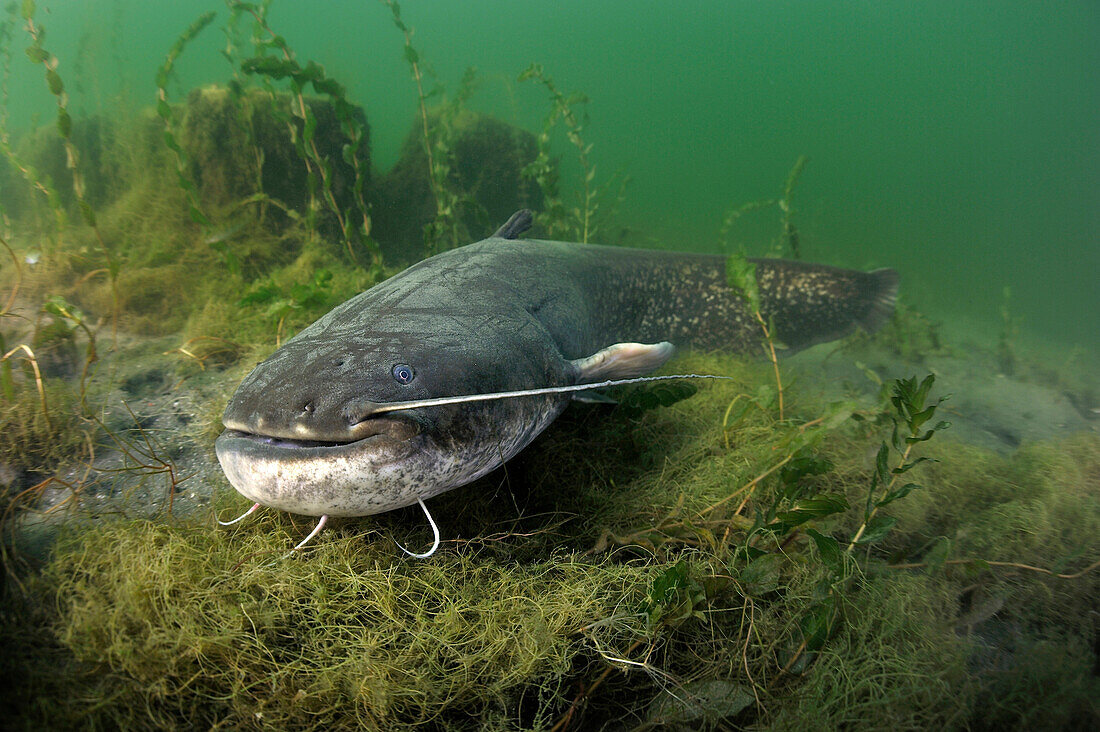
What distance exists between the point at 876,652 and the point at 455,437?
1.46m

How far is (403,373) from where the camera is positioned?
56.6 inches

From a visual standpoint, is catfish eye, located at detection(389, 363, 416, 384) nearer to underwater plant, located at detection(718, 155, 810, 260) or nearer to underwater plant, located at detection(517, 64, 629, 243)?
underwater plant, located at detection(517, 64, 629, 243)

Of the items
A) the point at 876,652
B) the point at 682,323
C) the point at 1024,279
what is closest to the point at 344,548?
the point at 876,652

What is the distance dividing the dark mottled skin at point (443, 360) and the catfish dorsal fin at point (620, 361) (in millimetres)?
71

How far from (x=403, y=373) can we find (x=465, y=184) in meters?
6.64

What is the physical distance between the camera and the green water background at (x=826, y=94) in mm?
34688

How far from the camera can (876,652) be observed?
1374 mm

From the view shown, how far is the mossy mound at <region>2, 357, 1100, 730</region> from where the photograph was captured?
1122mm

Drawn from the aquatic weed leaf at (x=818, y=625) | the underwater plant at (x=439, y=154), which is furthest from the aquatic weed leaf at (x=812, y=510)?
the underwater plant at (x=439, y=154)

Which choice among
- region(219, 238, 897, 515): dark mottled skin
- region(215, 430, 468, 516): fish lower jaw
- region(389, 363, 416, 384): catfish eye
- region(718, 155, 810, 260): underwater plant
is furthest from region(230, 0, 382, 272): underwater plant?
region(718, 155, 810, 260): underwater plant

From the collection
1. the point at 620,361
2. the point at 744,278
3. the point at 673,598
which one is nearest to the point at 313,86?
the point at 620,361

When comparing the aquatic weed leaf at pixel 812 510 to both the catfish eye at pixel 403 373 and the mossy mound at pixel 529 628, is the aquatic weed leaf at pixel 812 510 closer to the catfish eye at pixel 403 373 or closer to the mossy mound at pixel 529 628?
the mossy mound at pixel 529 628

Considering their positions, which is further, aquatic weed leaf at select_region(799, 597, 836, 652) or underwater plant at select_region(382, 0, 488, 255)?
underwater plant at select_region(382, 0, 488, 255)

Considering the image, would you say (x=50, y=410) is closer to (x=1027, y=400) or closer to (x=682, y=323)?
(x=682, y=323)
